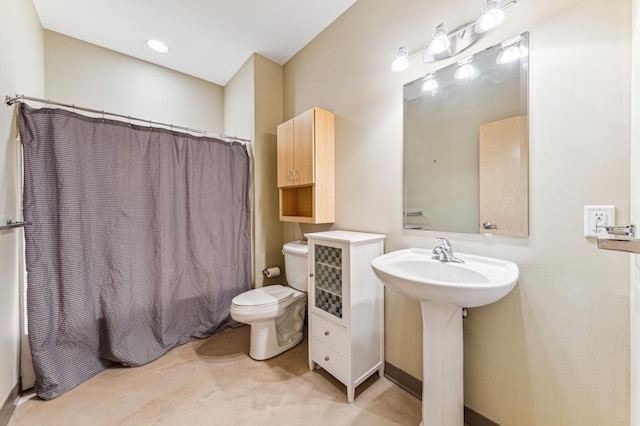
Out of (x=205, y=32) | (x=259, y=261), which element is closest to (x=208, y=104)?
(x=205, y=32)

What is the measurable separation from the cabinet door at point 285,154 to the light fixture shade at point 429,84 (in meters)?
1.07

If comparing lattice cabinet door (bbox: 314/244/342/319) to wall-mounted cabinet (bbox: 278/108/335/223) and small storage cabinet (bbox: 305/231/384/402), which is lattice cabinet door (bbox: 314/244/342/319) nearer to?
small storage cabinet (bbox: 305/231/384/402)

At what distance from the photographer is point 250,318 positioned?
174 centimetres

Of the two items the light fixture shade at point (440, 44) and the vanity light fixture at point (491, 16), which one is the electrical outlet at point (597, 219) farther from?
the light fixture shade at point (440, 44)

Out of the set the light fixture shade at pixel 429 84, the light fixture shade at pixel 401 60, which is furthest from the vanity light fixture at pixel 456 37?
the light fixture shade at pixel 429 84

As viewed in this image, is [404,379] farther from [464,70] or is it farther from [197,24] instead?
[197,24]

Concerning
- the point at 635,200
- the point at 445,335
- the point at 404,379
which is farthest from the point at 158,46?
the point at 404,379

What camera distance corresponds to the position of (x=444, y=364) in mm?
1091

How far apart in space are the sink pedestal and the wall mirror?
0.46 meters

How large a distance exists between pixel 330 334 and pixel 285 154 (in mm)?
1487

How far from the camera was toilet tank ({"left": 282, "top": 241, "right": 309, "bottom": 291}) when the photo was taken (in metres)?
1.94

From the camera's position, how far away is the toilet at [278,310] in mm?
1762

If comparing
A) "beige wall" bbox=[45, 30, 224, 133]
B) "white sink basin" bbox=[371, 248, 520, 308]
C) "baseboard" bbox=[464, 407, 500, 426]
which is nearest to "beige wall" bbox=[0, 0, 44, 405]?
"beige wall" bbox=[45, 30, 224, 133]

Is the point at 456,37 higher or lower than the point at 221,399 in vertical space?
higher
